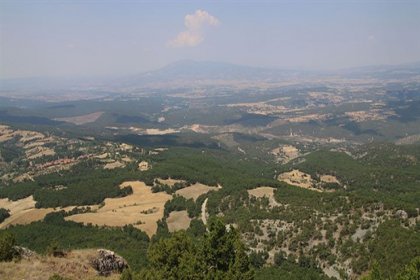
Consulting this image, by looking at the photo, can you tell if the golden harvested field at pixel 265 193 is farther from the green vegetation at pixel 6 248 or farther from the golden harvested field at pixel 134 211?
the green vegetation at pixel 6 248

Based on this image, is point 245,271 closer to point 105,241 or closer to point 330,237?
point 330,237

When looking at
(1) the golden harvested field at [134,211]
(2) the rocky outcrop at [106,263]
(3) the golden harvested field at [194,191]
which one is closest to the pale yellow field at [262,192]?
(3) the golden harvested field at [194,191]

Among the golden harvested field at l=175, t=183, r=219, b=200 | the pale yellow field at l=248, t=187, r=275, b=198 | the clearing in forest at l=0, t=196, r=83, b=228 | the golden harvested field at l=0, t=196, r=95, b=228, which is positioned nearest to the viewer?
the pale yellow field at l=248, t=187, r=275, b=198

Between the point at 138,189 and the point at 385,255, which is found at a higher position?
the point at 385,255

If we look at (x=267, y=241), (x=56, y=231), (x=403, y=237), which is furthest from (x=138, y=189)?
(x=403, y=237)

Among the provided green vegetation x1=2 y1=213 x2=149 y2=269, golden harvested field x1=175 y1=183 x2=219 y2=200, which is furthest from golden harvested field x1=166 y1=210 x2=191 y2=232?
golden harvested field x1=175 y1=183 x2=219 y2=200

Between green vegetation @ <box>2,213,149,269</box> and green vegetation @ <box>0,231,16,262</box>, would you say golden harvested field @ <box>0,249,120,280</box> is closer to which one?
green vegetation @ <box>0,231,16,262</box>
